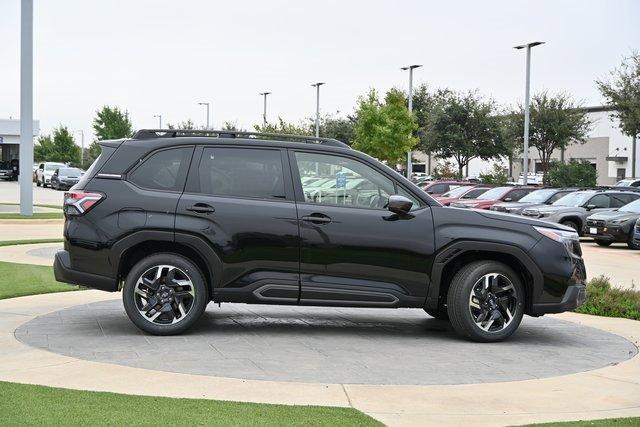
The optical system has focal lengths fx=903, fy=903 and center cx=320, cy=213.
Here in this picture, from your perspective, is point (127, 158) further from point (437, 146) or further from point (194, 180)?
point (437, 146)

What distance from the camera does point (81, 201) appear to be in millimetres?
8484

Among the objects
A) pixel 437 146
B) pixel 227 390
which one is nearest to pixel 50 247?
pixel 227 390

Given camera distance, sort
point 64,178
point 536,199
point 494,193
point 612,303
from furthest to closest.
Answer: point 64,178 < point 494,193 < point 536,199 < point 612,303

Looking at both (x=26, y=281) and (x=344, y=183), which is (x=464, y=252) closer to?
(x=344, y=183)

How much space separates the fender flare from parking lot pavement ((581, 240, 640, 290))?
509 centimetres

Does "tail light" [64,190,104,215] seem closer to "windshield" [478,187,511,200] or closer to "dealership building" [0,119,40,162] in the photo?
"windshield" [478,187,511,200]

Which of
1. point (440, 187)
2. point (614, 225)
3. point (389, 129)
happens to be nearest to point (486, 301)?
point (614, 225)

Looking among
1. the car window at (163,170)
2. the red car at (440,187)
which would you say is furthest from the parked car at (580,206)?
the car window at (163,170)

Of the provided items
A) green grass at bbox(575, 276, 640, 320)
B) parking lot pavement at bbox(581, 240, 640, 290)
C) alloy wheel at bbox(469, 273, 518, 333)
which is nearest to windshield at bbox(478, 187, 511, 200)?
parking lot pavement at bbox(581, 240, 640, 290)

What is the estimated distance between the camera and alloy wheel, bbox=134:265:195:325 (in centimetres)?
840

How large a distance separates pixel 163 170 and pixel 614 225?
17.4 m

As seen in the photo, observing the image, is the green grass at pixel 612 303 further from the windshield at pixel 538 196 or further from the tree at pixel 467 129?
the tree at pixel 467 129

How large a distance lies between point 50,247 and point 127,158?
9268 millimetres

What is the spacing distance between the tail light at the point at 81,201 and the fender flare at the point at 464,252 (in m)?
3.24
